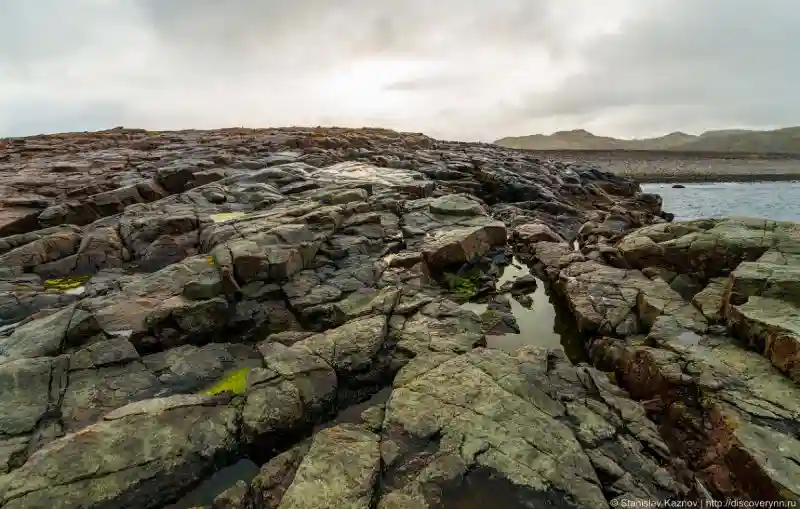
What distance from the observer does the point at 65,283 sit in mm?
15719

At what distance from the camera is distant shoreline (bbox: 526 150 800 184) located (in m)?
72.4

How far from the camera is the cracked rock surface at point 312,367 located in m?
7.22

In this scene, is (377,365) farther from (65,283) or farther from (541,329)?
(65,283)

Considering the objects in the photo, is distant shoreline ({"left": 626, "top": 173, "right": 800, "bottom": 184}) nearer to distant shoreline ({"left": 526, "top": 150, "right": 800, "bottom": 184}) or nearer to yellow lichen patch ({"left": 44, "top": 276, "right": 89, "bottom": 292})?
distant shoreline ({"left": 526, "top": 150, "right": 800, "bottom": 184})

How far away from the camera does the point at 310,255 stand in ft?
52.9

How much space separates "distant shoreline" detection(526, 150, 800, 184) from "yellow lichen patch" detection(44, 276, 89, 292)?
217 feet

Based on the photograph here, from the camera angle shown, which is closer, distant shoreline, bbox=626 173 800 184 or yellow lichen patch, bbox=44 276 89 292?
yellow lichen patch, bbox=44 276 89 292

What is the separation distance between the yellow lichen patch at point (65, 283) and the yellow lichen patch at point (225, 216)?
5.82 m

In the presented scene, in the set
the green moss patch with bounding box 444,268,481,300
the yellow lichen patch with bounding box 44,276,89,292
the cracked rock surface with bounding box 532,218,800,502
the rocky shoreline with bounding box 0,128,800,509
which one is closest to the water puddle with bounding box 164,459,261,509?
the rocky shoreline with bounding box 0,128,800,509

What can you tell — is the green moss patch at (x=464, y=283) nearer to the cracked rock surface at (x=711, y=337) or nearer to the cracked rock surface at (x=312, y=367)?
the cracked rock surface at (x=312, y=367)

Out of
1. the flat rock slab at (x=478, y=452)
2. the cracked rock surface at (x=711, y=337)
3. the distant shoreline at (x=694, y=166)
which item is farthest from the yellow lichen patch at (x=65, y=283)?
the distant shoreline at (x=694, y=166)

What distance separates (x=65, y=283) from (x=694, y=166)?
112m

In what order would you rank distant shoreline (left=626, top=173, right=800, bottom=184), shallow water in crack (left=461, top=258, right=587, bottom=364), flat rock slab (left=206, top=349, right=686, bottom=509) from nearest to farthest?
flat rock slab (left=206, top=349, right=686, bottom=509) < shallow water in crack (left=461, top=258, right=587, bottom=364) < distant shoreline (left=626, top=173, right=800, bottom=184)

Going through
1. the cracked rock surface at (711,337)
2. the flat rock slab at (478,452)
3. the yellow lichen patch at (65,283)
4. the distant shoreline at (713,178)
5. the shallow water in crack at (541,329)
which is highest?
the distant shoreline at (713,178)
